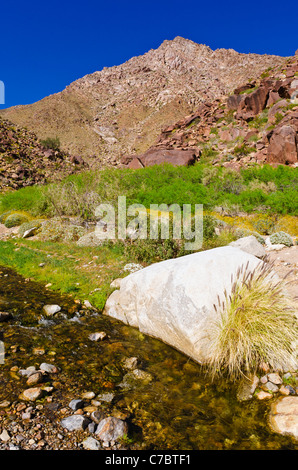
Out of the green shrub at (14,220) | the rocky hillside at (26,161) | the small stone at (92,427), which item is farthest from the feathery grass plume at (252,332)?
the rocky hillside at (26,161)

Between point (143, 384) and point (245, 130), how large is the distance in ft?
109

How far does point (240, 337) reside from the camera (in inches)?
141

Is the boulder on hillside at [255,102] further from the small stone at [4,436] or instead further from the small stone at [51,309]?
the small stone at [4,436]

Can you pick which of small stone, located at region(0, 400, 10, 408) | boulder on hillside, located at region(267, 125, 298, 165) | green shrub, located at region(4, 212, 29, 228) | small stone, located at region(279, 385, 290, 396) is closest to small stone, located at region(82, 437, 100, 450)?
small stone, located at region(0, 400, 10, 408)

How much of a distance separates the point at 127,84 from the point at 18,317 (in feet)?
257

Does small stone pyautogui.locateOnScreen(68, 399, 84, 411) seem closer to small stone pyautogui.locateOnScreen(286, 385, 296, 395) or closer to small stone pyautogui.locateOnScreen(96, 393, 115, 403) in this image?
small stone pyautogui.locateOnScreen(96, 393, 115, 403)

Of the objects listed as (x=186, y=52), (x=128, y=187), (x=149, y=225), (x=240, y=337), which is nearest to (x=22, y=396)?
(x=240, y=337)

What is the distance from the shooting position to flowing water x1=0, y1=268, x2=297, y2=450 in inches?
107

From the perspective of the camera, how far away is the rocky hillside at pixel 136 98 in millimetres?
52000

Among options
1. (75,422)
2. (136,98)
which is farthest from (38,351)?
(136,98)

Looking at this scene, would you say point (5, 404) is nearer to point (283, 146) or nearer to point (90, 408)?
point (90, 408)

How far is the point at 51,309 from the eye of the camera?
547 cm

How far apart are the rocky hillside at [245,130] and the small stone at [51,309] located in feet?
73.9

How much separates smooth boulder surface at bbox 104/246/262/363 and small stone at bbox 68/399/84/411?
1.75 metres
